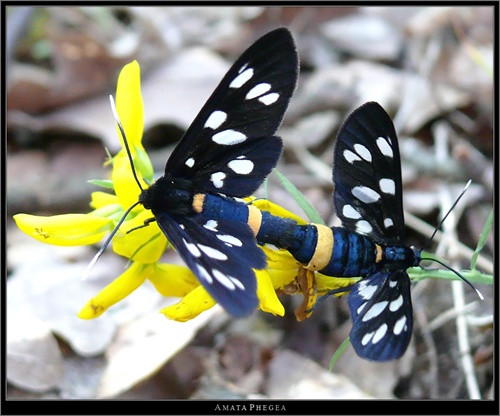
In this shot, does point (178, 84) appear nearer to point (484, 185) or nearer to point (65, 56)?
point (65, 56)

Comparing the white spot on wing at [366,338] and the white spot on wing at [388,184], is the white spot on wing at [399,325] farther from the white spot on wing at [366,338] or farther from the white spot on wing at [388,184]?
the white spot on wing at [388,184]

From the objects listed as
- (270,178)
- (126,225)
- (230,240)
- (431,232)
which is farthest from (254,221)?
(270,178)

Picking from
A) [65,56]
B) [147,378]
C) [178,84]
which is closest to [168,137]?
[178,84]

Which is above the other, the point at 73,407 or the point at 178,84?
the point at 178,84

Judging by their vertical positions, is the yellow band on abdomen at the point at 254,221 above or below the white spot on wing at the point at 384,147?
below

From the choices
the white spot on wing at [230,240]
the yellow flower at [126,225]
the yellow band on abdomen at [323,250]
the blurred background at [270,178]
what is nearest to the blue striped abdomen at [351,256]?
the yellow band on abdomen at [323,250]

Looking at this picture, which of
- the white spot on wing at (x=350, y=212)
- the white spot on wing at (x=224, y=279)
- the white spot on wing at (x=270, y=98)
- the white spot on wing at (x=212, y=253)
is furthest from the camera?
the white spot on wing at (x=350, y=212)
